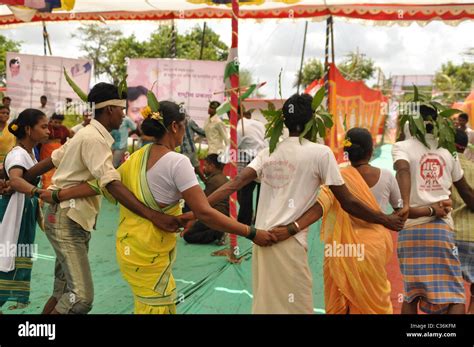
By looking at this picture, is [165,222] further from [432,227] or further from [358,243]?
[432,227]

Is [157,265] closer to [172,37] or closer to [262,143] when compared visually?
[262,143]

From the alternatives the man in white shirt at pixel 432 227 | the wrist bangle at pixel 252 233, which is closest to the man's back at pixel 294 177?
the wrist bangle at pixel 252 233

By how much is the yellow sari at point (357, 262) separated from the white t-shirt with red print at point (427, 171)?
1.40ft

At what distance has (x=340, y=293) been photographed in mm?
3254

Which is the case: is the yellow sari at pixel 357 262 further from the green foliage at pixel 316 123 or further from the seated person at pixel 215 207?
the seated person at pixel 215 207

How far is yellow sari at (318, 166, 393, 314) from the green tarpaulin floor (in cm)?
103

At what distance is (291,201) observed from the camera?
286cm

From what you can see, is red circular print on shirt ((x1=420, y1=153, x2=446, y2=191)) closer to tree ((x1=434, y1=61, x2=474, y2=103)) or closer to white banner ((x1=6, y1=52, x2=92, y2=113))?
white banner ((x1=6, y1=52, x2=92, y2=113))

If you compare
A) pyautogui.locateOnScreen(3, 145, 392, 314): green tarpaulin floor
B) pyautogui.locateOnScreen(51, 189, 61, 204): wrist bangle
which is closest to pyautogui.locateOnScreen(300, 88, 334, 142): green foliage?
pyautogui.locateOnScreen(51, 189, 61, 204): wrist bangle

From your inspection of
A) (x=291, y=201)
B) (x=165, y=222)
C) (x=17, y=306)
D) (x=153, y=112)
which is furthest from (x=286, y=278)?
(x=17, y=306)

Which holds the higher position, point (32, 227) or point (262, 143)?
point (262, 143)
